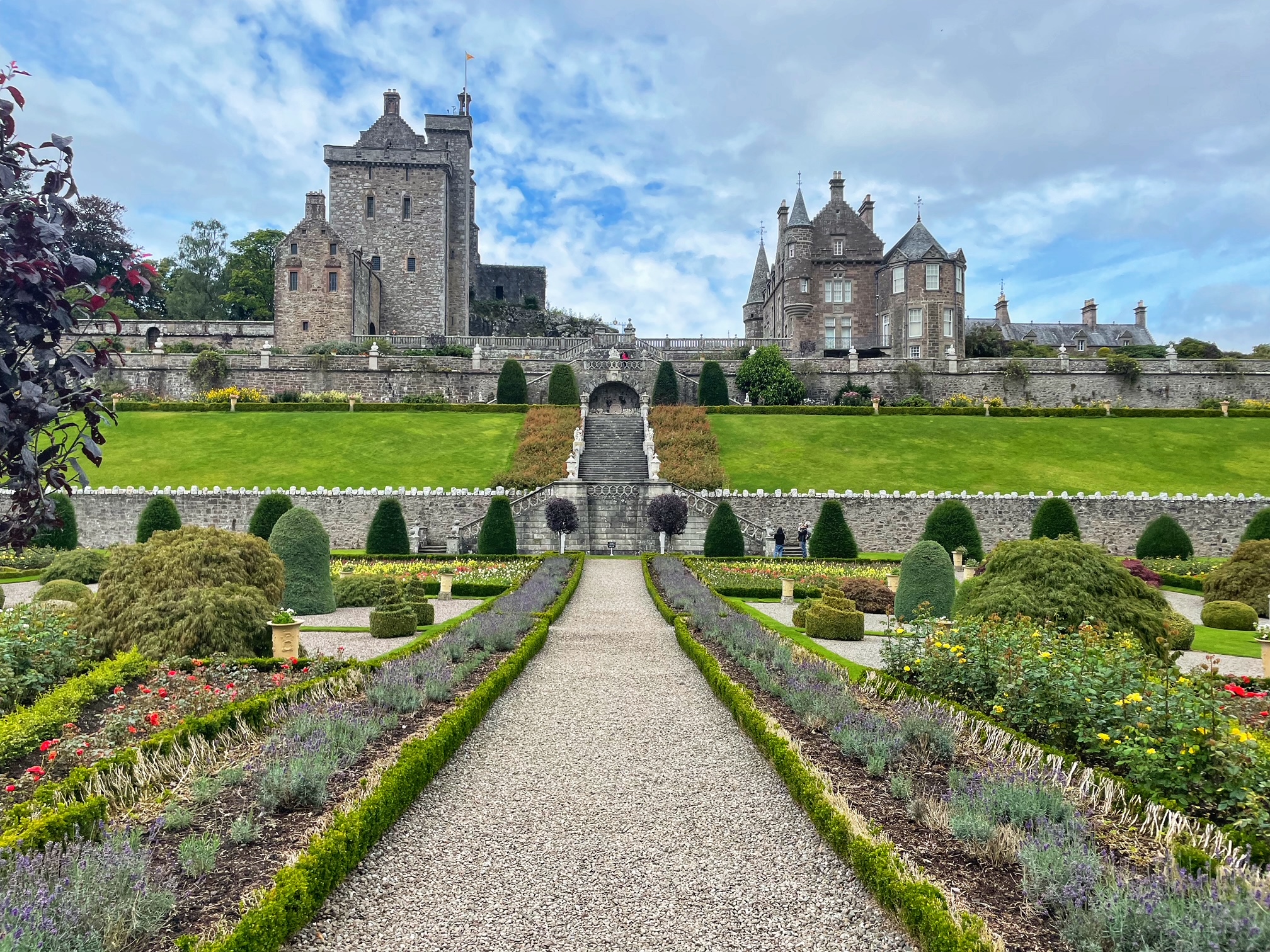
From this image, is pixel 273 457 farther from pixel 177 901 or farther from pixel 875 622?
pixel 177 901

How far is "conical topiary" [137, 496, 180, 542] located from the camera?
76.9 ft

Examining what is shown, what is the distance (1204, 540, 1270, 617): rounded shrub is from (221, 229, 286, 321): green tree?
61.3m

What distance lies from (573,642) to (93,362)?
9.29 metres

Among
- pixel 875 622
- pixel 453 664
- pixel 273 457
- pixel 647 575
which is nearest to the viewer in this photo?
pixel 453 664

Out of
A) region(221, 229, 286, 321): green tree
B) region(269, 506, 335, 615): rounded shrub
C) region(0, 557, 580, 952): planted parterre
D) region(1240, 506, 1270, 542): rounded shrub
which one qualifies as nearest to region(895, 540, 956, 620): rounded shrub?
region(0, 557, 580, 952): planted parterre

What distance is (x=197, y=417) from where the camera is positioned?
38.1 m

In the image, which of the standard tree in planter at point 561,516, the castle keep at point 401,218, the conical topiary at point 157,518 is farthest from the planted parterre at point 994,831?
the castle keep at point 401,218

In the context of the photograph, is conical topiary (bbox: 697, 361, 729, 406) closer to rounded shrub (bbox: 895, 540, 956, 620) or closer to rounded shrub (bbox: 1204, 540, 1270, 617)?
rounded shrub (bbox: 1204, 540, 1270, 617)

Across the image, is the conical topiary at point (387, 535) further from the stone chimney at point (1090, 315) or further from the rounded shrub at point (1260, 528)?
the stone chimney at point (1090, 315)

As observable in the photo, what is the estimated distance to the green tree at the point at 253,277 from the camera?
2470 inches

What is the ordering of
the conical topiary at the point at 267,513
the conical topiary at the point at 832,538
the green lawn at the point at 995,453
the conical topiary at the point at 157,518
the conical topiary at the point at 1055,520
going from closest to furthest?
1. the conical topiary at the point at 267,513
2. the conical topiary at the point at 157,518
3. the conical topiary at the point at 1055,520
4. the conical topiary at the point at 832,538
5. the green lawn at the point at 995,453

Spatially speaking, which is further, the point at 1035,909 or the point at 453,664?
the point at 453,664

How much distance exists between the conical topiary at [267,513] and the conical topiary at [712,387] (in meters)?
25.7

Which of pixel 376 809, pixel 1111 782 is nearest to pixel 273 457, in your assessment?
pixel 376 809
